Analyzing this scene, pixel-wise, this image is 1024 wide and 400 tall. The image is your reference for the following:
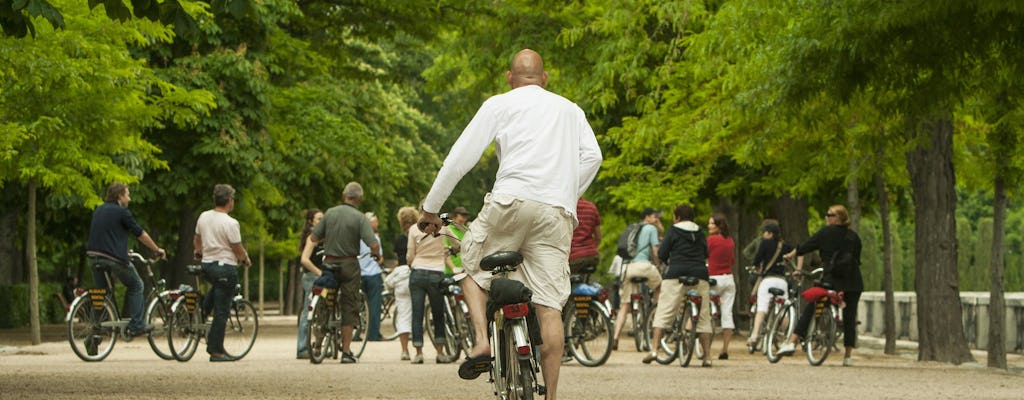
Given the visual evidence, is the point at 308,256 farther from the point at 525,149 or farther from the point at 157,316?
the point at 525,149

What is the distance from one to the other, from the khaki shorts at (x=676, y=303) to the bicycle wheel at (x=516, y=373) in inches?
414

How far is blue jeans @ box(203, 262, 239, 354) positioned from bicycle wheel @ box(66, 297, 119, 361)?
3.27 feet

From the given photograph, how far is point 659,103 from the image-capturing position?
1079 inches

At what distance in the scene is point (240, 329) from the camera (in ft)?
60.3

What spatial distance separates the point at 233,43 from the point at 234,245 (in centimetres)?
1246

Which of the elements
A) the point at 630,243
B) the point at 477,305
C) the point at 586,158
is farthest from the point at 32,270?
the point at 586,158

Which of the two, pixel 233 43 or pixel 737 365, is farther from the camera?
pixel 233 43

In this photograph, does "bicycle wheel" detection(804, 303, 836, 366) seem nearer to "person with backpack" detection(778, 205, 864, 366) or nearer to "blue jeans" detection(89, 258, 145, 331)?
"person with backpack" detection(778, 205, 864, 366)

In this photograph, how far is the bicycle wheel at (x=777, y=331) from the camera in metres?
19.8

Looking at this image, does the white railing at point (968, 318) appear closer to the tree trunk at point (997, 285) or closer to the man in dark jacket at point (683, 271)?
the tree trunk at point (997, 285)

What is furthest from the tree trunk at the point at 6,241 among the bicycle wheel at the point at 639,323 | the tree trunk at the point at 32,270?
the bicycle wheel at the point at 639,323

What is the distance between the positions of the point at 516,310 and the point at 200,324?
11.0 meters

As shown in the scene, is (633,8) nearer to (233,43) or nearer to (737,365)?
(233,43)

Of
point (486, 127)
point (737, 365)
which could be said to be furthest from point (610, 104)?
point (486, 127)
